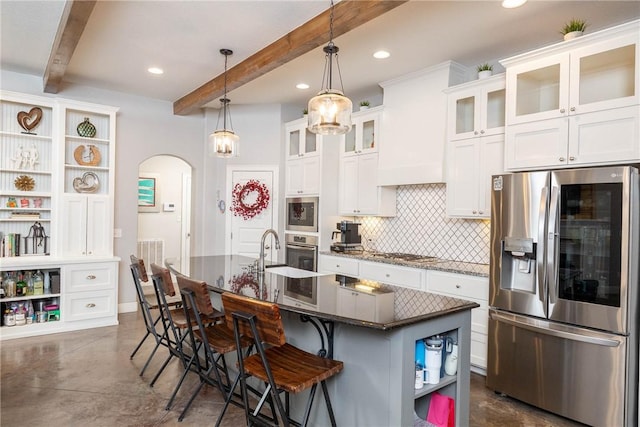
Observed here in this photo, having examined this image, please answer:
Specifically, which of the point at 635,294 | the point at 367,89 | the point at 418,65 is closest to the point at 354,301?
the point at 635,294

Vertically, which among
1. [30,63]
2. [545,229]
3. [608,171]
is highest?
[30,63]

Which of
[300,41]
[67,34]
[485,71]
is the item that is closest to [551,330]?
[485,71]

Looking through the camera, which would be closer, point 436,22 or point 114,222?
point 436,22

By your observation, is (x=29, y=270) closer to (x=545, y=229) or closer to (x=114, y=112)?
(x=114, y=112)

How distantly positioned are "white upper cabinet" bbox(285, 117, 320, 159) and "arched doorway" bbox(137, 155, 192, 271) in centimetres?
189

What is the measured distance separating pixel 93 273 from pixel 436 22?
453 cm

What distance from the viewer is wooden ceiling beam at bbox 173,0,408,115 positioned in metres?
2.65

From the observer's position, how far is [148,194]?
6.69 m

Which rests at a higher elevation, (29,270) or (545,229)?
(545,229)

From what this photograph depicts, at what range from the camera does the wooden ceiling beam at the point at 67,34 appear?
279 centimetres

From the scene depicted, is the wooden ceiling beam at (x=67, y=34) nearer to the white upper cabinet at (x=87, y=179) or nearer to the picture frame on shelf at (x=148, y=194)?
the white upper cabinet at (x=87, y=179)

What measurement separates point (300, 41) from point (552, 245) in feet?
8.08

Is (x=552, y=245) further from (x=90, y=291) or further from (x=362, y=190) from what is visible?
(x=90, y=291)

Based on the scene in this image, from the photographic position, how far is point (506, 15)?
9.84 ft
